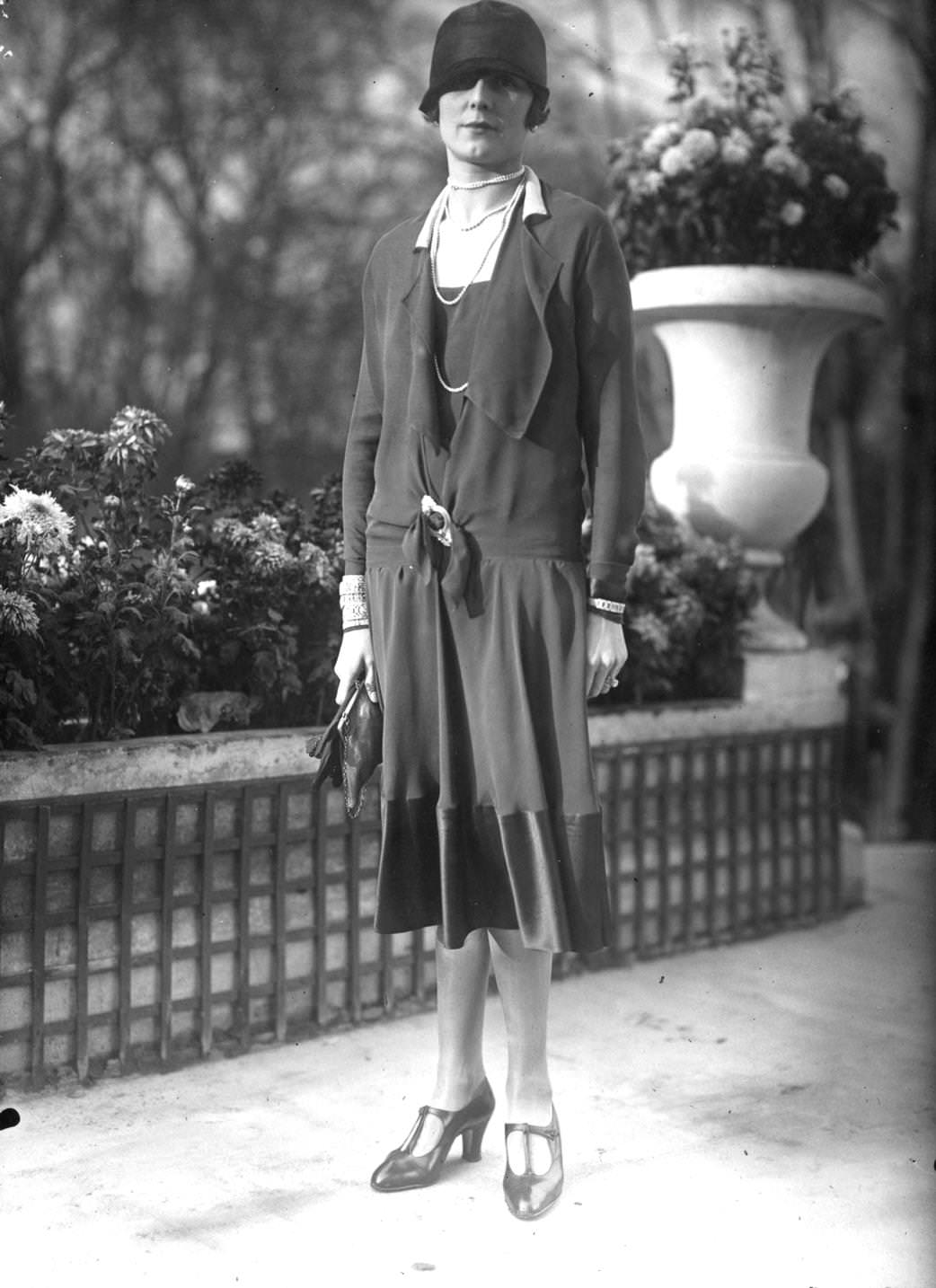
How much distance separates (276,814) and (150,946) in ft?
1.27

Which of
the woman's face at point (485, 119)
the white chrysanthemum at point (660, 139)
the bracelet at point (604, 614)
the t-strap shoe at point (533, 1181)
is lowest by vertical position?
the t-strap shoe at point (533, 1181)

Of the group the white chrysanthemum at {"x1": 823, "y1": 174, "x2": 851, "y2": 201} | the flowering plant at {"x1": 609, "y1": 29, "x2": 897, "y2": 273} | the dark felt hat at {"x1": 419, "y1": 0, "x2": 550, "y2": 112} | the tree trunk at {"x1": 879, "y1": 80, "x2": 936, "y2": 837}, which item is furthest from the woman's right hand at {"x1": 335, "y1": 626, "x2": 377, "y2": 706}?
the tree trunk at {"x1": 879, "y1": 80, "x2": 936, "y2": 837}

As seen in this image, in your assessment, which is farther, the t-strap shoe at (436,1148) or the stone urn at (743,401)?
the stone urn at (743,401)

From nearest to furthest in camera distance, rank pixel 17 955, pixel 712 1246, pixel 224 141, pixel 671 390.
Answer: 1. pixel 712 1246
2. pixel 17 955
3. pixel 671 390
4. pixel 224 141


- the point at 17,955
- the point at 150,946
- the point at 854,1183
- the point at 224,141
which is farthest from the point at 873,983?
the point at 224,141

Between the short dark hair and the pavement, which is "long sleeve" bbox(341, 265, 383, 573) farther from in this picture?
the pavement

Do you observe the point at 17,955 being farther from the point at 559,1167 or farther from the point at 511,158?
the point at 511,158

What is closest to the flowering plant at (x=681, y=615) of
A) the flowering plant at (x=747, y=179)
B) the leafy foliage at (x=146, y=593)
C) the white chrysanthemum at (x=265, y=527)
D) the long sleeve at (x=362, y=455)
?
the flowering plant at (x=747, y=179)

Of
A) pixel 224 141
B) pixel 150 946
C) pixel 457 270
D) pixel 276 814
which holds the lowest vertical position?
pixel 150 946

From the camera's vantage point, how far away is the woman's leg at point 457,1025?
2.36m

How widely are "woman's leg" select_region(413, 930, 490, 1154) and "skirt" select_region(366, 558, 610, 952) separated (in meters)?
0.12

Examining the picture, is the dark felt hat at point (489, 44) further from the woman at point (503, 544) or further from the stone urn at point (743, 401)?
the stone urn at point (743, 401)

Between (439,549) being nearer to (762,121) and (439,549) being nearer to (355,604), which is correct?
(355,604)

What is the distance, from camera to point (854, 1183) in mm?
2365
